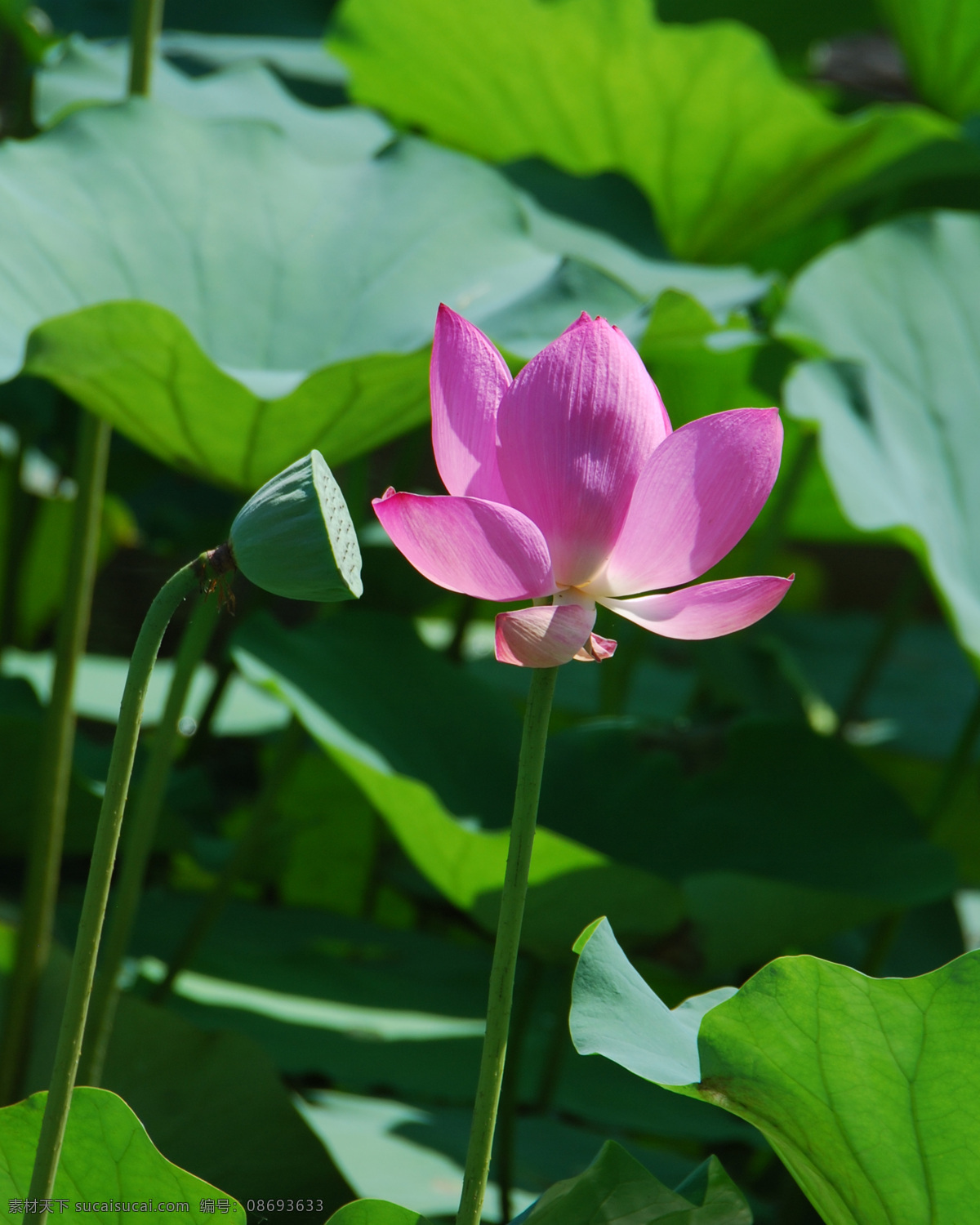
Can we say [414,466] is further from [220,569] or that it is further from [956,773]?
[220,569]

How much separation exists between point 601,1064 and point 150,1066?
585mm

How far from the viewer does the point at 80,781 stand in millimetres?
954

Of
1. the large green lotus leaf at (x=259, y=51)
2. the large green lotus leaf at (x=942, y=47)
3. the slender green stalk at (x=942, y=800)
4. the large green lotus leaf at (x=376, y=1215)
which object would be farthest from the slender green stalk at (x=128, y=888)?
the large green lotus leaf at (x=942, y=47)

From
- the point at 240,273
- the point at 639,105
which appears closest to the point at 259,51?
the point at 639,105

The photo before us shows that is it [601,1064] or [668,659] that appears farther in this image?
[668,659]

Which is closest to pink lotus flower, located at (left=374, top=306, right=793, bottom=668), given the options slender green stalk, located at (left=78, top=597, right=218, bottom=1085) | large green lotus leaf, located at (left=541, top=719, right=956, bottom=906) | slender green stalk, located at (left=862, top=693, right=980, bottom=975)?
slender green stalk, located at (left=78, top=597, right=218, bottom=1085)

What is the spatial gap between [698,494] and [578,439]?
36 millimetres

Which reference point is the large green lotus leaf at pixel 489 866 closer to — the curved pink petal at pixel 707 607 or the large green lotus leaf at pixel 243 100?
the curved pink petal at pixel 707 607

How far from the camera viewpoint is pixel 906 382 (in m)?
1.13

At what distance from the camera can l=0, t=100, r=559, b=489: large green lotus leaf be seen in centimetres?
74

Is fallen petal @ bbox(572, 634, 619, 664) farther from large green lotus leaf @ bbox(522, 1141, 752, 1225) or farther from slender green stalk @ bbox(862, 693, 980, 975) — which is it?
slender green stalk @ bbox(862, 693, 980, 975)

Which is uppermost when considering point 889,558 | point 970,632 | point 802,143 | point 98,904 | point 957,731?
point 98,904

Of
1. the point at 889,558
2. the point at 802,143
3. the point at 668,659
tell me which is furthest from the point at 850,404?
the point at 889,558

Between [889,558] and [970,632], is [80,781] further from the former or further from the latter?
[889,558]
